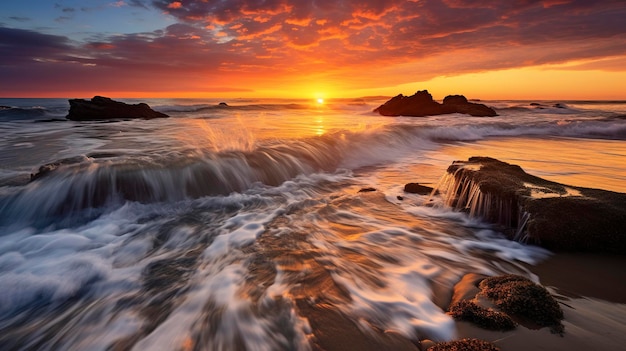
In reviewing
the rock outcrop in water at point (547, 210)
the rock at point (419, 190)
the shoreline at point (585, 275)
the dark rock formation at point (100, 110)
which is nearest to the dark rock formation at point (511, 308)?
the shoreline at point (585, 275)

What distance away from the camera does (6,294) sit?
10.6 feet

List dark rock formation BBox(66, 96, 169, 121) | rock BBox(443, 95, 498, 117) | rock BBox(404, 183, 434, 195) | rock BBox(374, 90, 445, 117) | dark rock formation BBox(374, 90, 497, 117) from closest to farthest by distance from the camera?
1. rock BBox(404, 183, 434, 195)
2. dark rock formation BBox(66, 96, 169, 121)
3. rock BBox(443, 95, 498, 117)
4. dark rock formation BBox(374, 90, 497, 117)
5. rock BBox(374, 90, 445, 117)

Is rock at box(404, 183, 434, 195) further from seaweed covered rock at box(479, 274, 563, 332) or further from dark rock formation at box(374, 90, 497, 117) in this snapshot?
dark rock formation at box(374, 90, 497, 117)

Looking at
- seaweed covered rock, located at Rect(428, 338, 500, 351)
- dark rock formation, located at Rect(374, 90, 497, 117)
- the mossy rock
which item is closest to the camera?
seaweed covered rock, located at Rect(428, 338, 500, 351)

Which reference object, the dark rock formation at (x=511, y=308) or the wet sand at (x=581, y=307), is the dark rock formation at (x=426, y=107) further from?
the dark rock formation at (x=511, y=308)

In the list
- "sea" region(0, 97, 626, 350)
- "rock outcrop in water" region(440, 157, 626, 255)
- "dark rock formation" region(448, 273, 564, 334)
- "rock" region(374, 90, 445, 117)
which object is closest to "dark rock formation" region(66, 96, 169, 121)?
"sea" region(0, 97, 626, 350)

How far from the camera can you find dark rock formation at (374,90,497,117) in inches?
1254

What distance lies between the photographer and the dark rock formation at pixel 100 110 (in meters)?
20.0

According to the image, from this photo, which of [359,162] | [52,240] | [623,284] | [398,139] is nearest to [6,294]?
[52,240]

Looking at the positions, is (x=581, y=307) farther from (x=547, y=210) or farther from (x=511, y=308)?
(x=547, y=210)

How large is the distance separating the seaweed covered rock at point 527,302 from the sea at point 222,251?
0.48m

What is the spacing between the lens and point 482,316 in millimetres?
2389

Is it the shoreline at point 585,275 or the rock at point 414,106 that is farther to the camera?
the rock at point 414,106

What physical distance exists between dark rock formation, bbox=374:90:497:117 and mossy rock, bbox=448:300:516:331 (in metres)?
32.2
